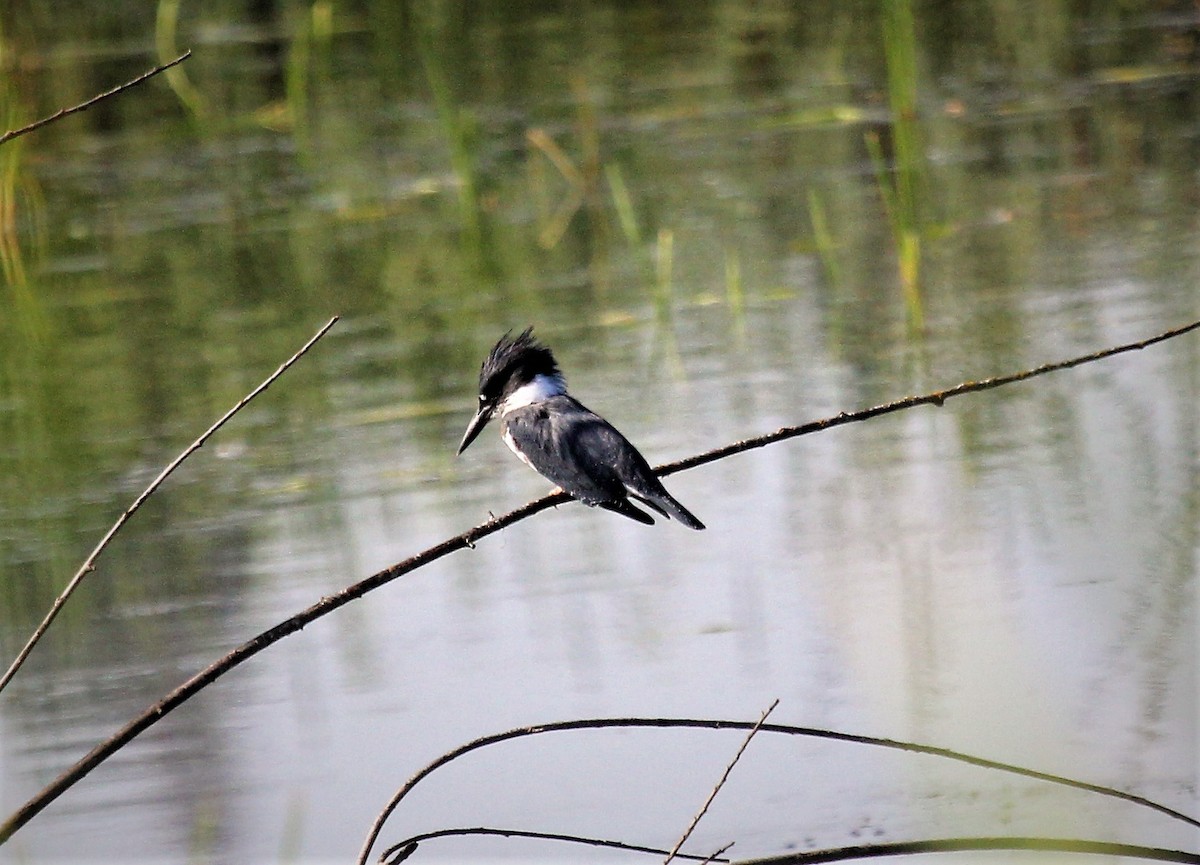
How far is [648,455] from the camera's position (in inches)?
199

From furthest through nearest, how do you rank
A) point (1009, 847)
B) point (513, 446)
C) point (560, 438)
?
point (513, 446) < point (560, 438) < point (1009, 847)

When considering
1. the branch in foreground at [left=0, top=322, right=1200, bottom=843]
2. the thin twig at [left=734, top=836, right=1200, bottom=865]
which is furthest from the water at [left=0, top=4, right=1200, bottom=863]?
the branch in foreground at [left=0, top=322, right=1200, bottom=843]

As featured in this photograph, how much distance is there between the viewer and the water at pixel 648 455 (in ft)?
11.4

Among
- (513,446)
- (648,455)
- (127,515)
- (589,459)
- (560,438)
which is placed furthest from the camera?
(648,455)

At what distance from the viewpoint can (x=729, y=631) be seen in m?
4.04

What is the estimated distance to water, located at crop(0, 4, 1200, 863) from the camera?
3486 millimetres

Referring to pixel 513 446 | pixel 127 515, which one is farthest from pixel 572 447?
pixel 127 515

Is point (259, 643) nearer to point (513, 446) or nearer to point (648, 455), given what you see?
point (513, 446)

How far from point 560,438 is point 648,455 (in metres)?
1.52

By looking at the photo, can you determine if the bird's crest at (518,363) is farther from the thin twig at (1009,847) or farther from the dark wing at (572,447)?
the thin twig at (1009,847)

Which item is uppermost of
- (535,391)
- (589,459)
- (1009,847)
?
(535,391)

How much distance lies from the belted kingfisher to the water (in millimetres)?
511

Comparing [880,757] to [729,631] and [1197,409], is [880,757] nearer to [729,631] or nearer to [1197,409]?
[729,631]

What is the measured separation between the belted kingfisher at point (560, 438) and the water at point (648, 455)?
511 millimetres
